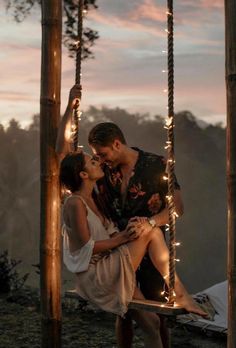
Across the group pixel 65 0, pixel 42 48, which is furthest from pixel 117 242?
pixel 65 0

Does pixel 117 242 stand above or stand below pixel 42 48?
below

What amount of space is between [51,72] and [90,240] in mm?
1258

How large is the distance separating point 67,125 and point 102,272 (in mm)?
950

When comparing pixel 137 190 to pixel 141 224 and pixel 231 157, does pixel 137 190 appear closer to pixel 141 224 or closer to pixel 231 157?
pixel 141 224

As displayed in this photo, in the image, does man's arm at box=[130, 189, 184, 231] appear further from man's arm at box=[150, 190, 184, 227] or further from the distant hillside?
the distant hillside

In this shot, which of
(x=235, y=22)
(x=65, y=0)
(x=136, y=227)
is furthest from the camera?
(x=65, y=0)

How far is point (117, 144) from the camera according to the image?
12.8ft

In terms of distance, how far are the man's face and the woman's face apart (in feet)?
0.25

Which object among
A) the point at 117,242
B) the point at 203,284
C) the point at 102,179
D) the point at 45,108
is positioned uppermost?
the point at 45,108

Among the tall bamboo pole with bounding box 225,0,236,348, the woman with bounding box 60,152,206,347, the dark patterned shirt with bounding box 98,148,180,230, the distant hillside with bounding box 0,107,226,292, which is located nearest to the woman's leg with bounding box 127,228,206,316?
the woman with bounding box 60,152,206,347

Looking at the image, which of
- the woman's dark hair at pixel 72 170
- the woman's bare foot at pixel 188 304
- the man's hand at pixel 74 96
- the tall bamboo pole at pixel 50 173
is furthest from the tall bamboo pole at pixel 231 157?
the tall bamboo pole at pixel 50 173

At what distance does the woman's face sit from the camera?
12.5 feet

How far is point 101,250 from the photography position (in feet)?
12.2

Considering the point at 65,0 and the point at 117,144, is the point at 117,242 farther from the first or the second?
the point at 65,0
